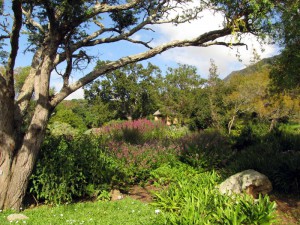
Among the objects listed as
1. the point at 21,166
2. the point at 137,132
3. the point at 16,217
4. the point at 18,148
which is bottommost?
the point at 16,217

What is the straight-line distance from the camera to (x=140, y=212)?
6.07m

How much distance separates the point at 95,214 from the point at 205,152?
475cm

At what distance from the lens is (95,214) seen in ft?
19.8

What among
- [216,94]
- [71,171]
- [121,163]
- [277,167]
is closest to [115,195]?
[121,163]

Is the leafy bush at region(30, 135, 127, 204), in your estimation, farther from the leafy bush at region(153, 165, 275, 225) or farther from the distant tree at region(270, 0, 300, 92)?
the distant tree at region(270, 0, 300, 92)

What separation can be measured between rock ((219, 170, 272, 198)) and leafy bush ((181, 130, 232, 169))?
262 centimetres

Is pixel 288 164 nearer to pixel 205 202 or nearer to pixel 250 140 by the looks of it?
pixel 205 202

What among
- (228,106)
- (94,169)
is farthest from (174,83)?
(94,169)

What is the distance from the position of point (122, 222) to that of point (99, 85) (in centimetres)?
4345

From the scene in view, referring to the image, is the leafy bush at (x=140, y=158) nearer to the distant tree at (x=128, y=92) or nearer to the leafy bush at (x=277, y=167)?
the leafy bush at (x=277, y=167)

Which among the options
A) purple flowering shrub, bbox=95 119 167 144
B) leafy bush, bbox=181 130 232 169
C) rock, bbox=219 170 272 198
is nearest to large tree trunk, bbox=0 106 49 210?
rock, bbox=219 170 272 198

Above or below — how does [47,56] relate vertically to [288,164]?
above

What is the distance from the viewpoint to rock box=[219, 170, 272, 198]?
254 inches

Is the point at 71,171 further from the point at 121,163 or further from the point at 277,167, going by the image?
the point at 277,167
